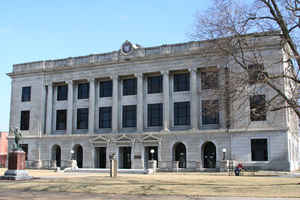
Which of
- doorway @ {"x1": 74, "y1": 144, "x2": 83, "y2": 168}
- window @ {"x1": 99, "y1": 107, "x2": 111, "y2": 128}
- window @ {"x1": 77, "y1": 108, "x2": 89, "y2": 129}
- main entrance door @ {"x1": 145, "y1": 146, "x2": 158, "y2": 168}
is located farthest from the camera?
doorway @ {"x1": 74, "y1": 144, "x2": 83, "y2": 168}

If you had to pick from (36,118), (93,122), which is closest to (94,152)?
(93,122)

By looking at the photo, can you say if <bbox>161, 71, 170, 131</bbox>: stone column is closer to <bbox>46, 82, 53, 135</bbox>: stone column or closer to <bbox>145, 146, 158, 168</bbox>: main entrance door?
<bbox>145, 146, 158, 168</bbox>: main entrance door

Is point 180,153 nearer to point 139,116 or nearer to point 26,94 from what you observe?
point 139,116

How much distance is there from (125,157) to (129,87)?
34.7 ft

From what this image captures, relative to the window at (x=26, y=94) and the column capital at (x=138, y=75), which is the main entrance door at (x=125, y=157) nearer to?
the column capital at (x=138, y=75)

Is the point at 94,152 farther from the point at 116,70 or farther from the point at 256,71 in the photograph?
the point at 256,71

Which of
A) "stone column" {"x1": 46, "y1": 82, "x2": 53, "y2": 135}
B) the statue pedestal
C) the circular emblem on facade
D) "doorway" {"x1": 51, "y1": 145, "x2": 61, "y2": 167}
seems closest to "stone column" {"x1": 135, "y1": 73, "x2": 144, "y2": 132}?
the circular emblem on facade

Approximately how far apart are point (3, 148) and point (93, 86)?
5108 cm

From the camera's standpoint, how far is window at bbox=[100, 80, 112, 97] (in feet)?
191

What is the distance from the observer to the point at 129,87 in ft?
187

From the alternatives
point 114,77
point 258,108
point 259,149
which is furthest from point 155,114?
point 258,108

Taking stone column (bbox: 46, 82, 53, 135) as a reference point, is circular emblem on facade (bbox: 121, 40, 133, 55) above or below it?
above

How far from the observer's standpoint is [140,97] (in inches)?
2168

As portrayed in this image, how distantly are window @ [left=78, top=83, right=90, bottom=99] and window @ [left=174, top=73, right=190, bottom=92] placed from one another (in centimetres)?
1473
